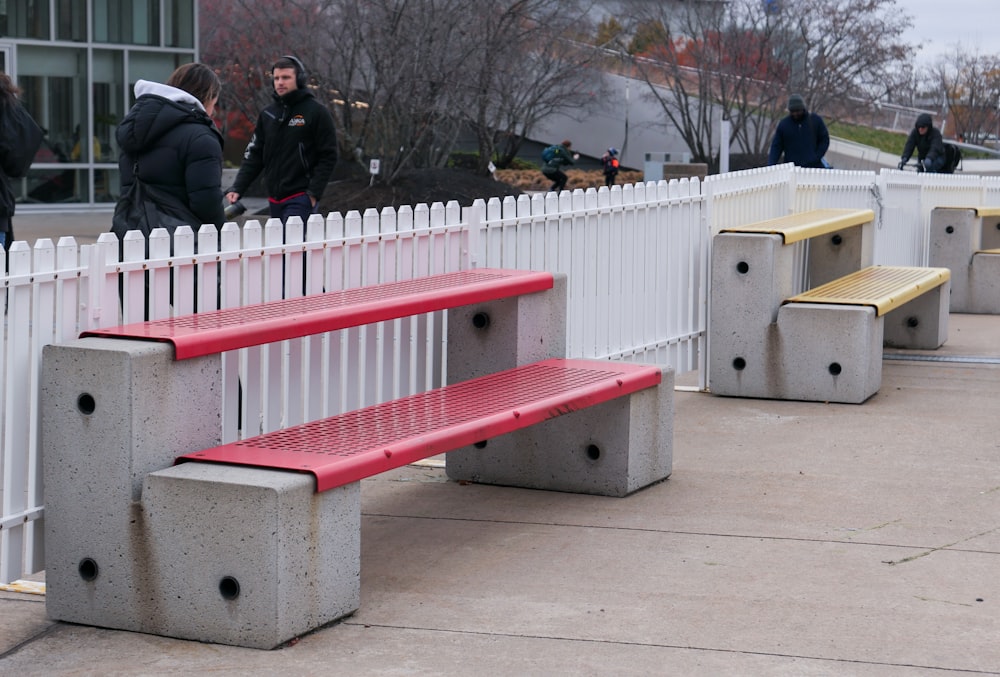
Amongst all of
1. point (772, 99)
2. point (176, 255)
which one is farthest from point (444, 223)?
point (772, 99)

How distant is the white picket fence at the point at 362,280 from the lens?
15.0ft

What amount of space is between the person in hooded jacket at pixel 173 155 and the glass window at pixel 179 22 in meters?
22.3

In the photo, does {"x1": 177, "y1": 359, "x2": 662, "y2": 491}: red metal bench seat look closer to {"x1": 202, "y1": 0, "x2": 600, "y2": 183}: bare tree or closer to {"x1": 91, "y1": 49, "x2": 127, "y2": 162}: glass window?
{"x1": 202, "y1": 0, "x2": 600, "y2": 183}: bare tree

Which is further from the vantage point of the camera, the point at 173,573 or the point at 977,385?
Result: the point at 977,385

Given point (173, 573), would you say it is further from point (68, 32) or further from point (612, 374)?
point (68, 32)

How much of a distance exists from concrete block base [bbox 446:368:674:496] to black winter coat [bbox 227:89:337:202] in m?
3.24

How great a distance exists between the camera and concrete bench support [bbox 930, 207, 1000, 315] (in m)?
13.7

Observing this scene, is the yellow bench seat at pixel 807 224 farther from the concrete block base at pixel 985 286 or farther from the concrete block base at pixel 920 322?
the concrete block base at pixel 985 286

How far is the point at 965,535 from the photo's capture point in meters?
5.66

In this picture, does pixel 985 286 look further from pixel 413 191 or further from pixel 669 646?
pixel 413 191

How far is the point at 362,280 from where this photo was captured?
19.7 ft

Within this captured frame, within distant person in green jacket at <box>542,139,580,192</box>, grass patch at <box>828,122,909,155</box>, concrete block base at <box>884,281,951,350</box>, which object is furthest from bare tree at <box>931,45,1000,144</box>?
concrete block base at <box>884,281,951,350</box>

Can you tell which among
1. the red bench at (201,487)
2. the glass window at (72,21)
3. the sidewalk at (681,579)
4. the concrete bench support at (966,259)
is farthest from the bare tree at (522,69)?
the red bench at (201,487)

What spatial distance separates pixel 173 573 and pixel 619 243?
440 cm
